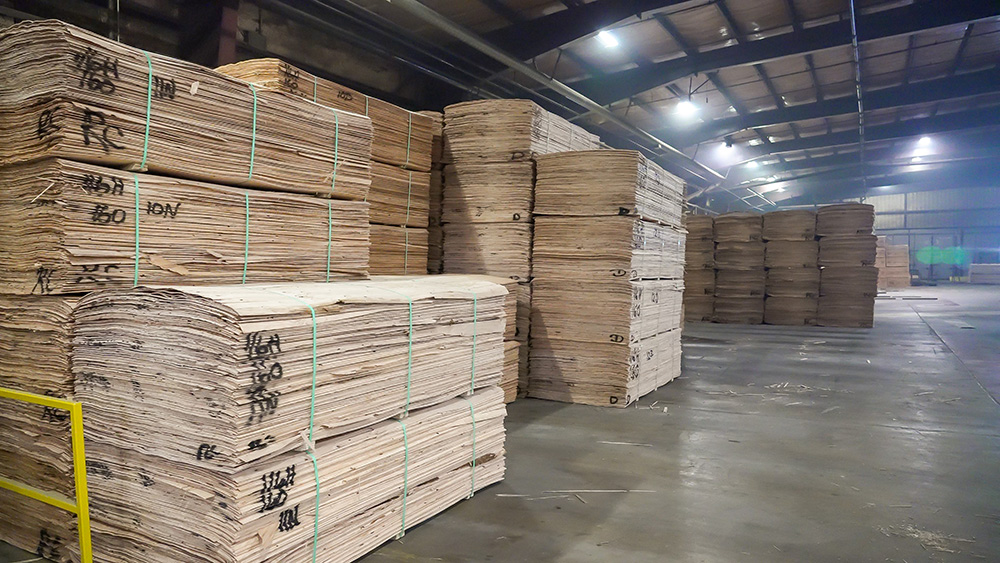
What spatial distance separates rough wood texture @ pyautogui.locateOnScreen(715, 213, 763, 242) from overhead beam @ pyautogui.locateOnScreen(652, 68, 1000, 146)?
380 centimetres

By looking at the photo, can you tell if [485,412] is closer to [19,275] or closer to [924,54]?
[19,275]

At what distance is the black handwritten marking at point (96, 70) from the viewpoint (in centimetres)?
310

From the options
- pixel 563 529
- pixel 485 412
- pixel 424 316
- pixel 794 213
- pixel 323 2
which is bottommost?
pixel 563 529

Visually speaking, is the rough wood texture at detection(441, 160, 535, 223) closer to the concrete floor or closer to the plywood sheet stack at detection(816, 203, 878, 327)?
the concrete floor

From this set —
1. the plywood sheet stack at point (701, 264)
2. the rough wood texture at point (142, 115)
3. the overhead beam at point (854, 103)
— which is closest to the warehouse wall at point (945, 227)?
the overhead beam at point (854, 103)

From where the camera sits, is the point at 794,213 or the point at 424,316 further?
the point at 794,213

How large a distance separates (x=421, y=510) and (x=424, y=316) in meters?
1.16

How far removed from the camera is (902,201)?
Answer: 4675 cm

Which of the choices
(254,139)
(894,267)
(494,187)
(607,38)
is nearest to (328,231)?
(254,139)

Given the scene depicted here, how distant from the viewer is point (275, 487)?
113 inches

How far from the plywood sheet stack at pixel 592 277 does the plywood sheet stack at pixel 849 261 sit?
10683mm

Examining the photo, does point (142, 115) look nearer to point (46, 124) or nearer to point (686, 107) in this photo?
point (46, 124)

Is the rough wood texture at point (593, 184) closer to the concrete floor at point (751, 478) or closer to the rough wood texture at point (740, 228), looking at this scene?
the concrete floor at point (751, 478)

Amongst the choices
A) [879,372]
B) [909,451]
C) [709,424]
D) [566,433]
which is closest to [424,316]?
[566,433]
